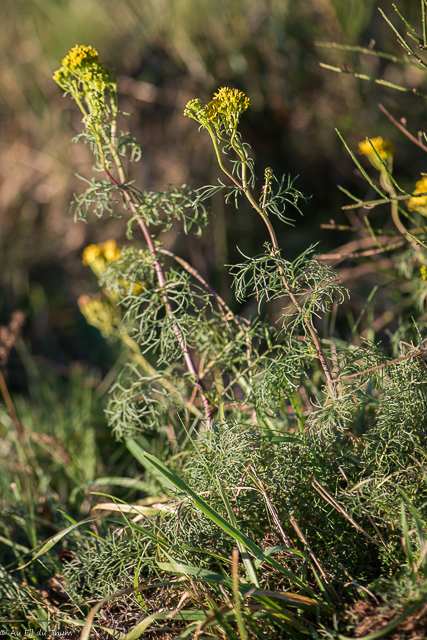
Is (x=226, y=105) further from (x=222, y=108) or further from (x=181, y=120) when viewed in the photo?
(x=181, y=120)

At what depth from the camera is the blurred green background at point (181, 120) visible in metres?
2.88

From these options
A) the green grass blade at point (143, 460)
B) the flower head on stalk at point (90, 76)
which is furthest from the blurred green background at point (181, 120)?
the flower head on stalk at point (90, 76)

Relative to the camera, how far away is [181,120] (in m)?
3.21

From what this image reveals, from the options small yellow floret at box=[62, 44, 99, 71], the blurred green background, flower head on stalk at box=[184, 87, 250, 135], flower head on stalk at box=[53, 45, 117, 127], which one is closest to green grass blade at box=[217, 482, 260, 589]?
flower head on stalk at box=[184, 87, 250, 135]

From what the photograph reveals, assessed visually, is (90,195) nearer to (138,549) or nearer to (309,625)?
(138,549)

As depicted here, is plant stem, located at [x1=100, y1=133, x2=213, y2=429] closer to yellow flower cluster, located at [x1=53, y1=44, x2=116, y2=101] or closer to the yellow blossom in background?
yellow flower cluster, located at [x1=53, y1=44, x2=116, y2=101]

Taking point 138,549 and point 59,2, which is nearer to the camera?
point 138,549

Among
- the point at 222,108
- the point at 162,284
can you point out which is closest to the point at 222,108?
the point at 222,108

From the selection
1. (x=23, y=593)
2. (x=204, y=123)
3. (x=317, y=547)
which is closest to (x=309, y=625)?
(x=317, y=547)

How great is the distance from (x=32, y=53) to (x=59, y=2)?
584mm

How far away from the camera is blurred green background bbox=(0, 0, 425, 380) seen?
2.88 m

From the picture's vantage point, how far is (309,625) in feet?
3.35

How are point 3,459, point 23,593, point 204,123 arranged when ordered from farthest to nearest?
point 3,459 → point 23,593 → point 204,123

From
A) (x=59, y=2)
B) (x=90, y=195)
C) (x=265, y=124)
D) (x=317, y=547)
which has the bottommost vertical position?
(x=317, y=547)
